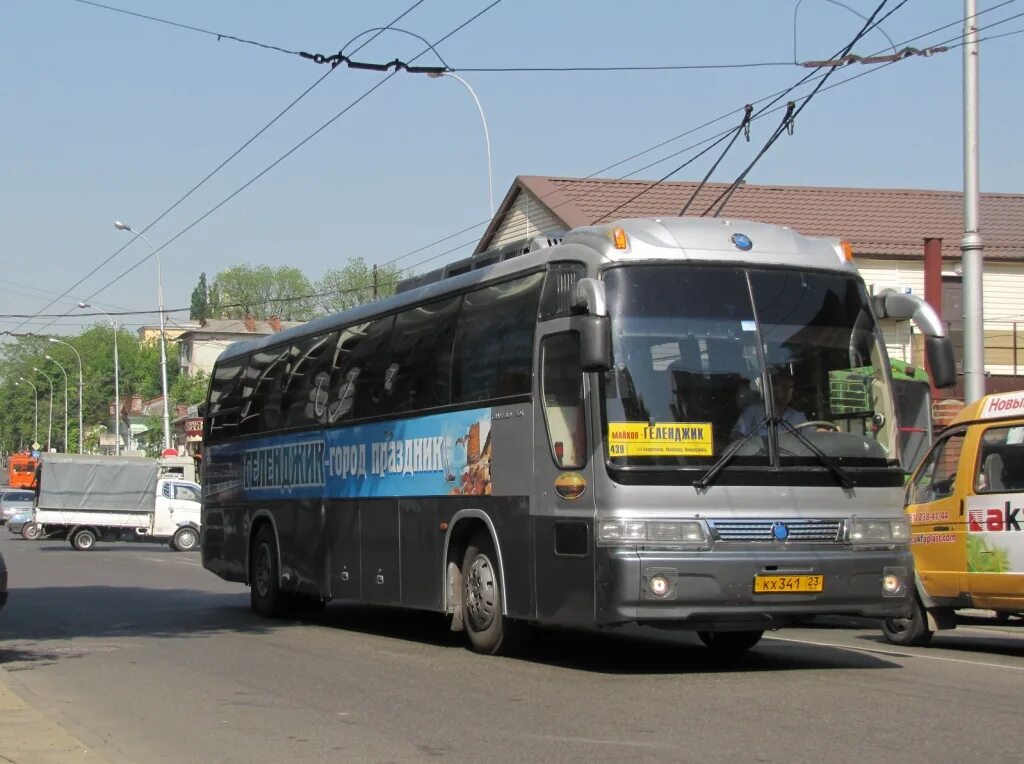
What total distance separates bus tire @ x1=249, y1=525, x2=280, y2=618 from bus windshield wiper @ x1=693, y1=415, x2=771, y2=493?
7871mm

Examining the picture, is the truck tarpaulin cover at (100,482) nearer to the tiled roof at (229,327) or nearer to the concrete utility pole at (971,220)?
the concrete utility pole at (971,220)

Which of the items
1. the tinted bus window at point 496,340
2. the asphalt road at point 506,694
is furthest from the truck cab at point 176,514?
the tinted bus window at point 496,340

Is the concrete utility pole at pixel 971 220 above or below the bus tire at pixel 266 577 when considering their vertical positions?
above

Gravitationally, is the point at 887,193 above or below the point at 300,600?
above

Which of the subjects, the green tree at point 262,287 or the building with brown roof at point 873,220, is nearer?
the building with brown roof at point 873,220

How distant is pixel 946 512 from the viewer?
13211 mm

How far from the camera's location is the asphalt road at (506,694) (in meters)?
7.78

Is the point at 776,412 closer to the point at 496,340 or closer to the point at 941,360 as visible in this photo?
the point at 941,360

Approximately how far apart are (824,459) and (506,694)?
2892 mm

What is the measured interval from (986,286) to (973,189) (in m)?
20.2

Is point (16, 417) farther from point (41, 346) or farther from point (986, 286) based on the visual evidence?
point (986, 286)

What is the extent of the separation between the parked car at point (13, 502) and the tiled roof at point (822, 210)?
82.7ft

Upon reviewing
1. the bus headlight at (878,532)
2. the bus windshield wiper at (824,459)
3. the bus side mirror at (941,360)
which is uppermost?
the bus side mirror at (941,360)

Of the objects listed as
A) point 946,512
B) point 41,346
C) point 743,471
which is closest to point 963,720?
point 743,471
